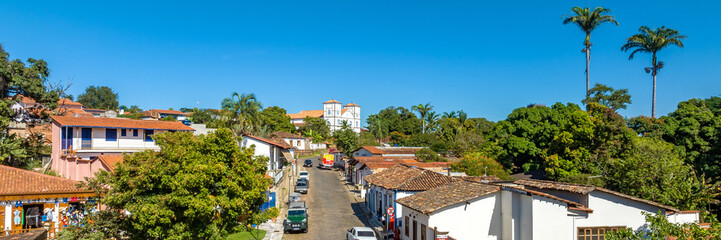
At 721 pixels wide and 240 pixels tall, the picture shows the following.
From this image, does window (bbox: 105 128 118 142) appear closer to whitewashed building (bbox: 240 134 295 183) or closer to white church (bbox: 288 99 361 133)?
whitewashed building (bbox: 240 134 295 183)

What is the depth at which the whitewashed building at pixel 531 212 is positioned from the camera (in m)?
17.7

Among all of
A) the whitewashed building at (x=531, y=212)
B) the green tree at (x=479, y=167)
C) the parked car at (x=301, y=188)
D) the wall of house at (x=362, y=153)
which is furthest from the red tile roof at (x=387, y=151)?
the whitewashed building at (x=531, y=212)

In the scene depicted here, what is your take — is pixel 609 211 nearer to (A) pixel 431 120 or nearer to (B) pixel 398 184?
(B) pixel 398 184

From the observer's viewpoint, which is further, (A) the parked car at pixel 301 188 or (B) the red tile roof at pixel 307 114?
(B) the red tile roof at pixel 307 114

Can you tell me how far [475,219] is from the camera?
2066cm

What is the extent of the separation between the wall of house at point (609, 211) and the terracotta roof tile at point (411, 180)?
9754mm

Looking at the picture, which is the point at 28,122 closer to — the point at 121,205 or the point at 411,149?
the point at 121,205

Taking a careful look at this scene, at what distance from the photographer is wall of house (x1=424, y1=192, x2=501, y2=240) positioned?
2062 cm

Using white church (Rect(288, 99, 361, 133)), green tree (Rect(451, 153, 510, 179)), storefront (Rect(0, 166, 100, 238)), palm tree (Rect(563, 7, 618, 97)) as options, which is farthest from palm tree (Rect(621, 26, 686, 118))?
white church (Rect(288, 99, 361, 133))

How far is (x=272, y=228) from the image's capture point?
28.2 metres

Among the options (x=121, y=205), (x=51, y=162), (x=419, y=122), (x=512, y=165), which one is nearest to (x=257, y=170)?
(x=121, y=205)

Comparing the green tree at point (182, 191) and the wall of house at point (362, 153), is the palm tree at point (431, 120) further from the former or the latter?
the green tree at point (182, 191)

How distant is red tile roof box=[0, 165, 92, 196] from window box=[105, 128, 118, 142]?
47.7 feet

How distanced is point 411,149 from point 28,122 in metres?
45.5
